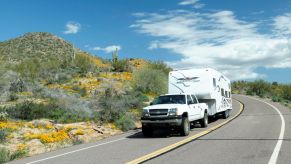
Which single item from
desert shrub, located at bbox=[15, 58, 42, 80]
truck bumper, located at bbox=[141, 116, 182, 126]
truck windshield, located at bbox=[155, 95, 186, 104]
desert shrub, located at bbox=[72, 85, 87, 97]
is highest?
desert shrub, located at bbox=[15, 58, 42, 80]

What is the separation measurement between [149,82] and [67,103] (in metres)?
15.2

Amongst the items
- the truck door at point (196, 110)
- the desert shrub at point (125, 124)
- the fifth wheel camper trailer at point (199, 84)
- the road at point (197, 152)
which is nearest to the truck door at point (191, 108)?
the truck door at point (196, 110)

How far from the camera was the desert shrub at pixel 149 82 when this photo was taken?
3919cm

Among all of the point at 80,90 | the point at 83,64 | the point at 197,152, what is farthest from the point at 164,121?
the point at 83,64

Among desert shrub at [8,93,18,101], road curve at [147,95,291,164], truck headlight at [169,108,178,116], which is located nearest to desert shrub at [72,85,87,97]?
desert shrub at [8,93,18,101]

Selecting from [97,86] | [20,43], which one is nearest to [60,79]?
[97,86]

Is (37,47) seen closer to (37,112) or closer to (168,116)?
(37,112)

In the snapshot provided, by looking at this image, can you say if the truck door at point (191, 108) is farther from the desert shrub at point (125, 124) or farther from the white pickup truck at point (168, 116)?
the desert shrub at point (125, 124)

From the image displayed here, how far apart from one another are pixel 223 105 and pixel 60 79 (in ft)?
73.7

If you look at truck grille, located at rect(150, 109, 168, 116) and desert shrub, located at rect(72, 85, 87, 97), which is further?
desert shrub, located at rect(72, 85, 87, 97)

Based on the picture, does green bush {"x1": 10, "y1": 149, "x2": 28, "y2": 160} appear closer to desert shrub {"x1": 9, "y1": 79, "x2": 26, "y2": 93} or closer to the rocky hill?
desert shrub {"x1": 9, "y1": 79, "x2": 26, "y2": 93}

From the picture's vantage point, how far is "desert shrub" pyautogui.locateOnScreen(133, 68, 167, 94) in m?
39.2

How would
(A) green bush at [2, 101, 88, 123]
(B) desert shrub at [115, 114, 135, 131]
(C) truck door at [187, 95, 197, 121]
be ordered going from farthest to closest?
(A) green bush at [2, 101, 88, 123], (B) desert shrub at [115, 114, 135, 131], (C) truck door at [187, 95, 197, 121]

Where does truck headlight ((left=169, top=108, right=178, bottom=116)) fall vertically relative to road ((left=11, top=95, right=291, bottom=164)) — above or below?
above
